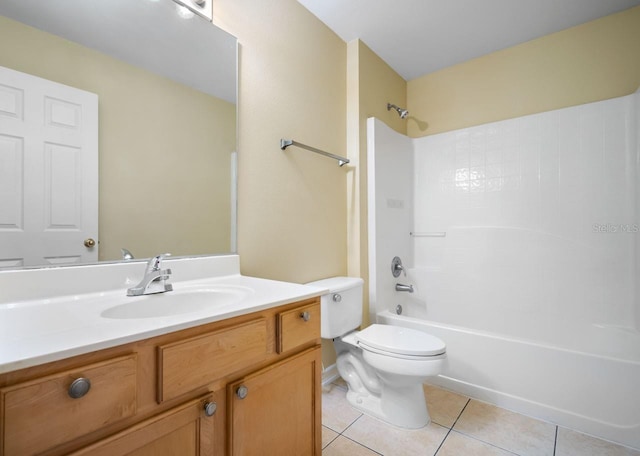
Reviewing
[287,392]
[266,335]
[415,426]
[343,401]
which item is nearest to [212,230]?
[266,335]

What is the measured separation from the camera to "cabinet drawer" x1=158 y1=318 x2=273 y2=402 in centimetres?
67

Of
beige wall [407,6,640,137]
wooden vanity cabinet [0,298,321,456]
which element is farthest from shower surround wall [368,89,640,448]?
wooden vanity cabinet [0,298,321,456]

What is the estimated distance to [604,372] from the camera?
140 centimetres

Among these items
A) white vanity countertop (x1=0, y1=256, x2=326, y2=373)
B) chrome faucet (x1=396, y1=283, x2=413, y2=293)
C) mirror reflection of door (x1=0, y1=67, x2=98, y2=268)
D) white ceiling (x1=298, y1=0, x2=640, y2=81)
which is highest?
white ceiling (x1=298, y1=0, x2=640, y2=81)

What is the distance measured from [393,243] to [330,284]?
829 mm

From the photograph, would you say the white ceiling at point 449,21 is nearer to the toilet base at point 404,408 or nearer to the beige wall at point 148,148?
the beige wall at point 148,148

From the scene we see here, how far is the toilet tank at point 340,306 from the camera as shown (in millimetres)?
1629

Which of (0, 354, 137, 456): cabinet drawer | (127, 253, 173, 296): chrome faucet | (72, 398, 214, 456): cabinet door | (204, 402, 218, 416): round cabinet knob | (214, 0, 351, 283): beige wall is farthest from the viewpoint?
(214, 0, 351, 283): beige wall

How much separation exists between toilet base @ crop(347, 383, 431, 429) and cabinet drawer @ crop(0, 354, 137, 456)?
131 centimetres

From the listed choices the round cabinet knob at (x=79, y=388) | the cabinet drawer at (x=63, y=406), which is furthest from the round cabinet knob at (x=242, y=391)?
the round cabinet knob at (x=79, y=388)

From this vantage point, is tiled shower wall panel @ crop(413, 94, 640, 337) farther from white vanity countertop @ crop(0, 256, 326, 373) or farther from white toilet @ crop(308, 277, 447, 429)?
white vanity countertop @ crop(0, 256, 326, 373)

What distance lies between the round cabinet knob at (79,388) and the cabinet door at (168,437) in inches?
4.4

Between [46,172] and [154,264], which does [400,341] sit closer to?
[154,264]

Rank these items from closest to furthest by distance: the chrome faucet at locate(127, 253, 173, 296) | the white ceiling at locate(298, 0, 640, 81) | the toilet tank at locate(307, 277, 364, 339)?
the chrome faucet at locate(127, 253, 173, 296) < the toilet tank at locate(307, 277, 364, 339) < the white ceiling at locate(298, 0, 640, 81)
